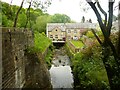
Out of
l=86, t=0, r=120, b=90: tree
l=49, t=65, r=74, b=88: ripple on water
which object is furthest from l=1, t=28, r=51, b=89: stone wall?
l=49, t=65, r=74, b=88: ripple on water

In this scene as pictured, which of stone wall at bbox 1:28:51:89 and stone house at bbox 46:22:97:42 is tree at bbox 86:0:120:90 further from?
stone house at bbox 46:22:97:42

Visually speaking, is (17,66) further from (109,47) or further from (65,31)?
(65,31)

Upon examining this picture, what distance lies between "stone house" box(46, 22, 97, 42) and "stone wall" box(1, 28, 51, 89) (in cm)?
5068

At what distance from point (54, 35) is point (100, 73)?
54402 mm

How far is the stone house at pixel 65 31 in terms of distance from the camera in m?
67.9

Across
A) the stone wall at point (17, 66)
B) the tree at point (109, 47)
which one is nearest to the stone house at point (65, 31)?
the stone wall at point (17, 66)

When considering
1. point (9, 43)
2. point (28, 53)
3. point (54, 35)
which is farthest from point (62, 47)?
point (9, 43)

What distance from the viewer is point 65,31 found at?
69.9 metres

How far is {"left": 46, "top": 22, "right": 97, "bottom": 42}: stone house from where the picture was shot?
223 feet

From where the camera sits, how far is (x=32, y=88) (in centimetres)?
1482

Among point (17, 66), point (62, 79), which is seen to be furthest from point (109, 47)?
point (62, 79)

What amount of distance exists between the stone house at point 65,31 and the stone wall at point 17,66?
166 ft

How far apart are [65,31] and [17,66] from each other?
2289 inches

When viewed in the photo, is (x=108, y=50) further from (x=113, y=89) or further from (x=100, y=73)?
(x=100, y=73)
